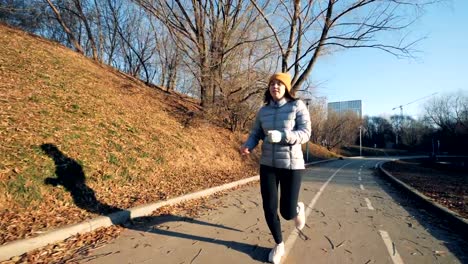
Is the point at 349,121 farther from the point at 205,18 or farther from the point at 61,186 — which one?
the point at 61,186

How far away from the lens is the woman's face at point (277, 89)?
4.27 meters

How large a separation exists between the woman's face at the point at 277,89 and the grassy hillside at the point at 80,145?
3.74 meters

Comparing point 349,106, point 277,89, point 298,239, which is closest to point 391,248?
point 298,239

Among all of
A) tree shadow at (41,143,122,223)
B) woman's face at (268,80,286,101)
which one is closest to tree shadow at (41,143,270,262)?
tree shadow at (41,143,122,223)

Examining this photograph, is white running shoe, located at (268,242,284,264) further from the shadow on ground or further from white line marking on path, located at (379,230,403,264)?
the shadow on ground

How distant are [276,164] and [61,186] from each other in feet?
14.2

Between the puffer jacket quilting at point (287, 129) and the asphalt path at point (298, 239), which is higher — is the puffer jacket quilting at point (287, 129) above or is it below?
above

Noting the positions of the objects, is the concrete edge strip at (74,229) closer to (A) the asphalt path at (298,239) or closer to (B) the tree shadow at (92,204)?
(B) the tree shadow at (92,204)

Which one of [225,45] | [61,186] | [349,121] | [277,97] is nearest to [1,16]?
[225,45]

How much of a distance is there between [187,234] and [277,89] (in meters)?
2.72

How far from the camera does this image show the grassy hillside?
19.6 feet

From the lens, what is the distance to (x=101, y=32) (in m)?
25.9

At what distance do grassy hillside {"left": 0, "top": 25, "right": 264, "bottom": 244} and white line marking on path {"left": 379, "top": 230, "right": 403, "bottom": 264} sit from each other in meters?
4.58

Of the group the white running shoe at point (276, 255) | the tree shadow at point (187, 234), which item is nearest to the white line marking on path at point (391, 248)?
the white running shoe at point (276, 255)
